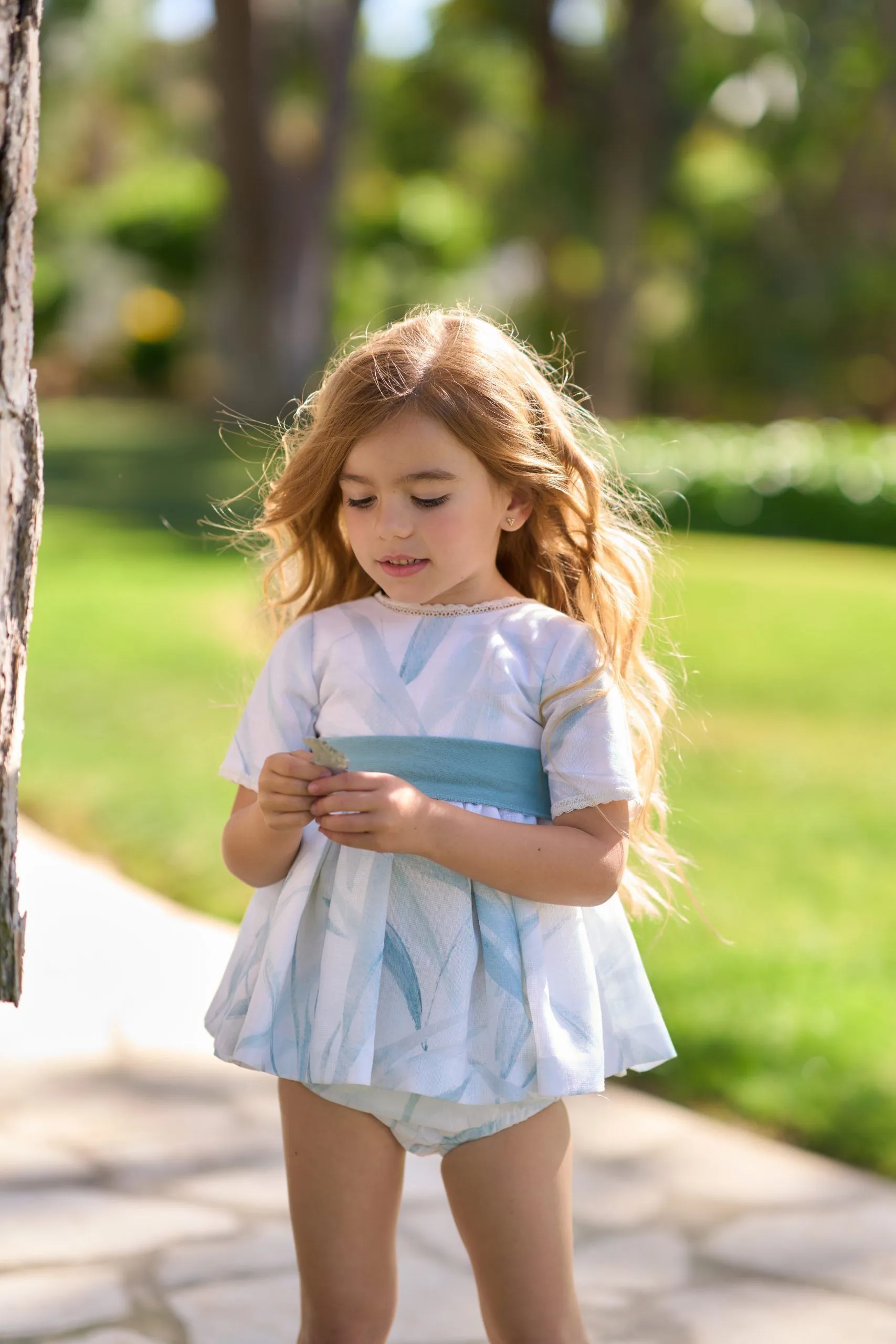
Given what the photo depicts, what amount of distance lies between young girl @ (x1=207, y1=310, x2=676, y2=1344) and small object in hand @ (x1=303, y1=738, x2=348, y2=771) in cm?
6

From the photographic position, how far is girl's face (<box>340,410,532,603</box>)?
1878 mm

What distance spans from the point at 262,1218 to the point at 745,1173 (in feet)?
3.05

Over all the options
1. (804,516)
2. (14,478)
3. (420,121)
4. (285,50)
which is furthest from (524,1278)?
(420,121)

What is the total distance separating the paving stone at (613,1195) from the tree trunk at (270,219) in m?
13.2

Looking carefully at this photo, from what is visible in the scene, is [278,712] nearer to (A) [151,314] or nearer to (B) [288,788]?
(B) [288,788]

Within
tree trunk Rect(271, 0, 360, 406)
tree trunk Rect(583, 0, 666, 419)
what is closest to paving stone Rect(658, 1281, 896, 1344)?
tree trunk Rect(271, 0, 360, 406)

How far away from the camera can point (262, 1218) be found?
2779mm

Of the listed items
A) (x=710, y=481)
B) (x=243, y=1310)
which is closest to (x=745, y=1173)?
(x=243, y=1310)

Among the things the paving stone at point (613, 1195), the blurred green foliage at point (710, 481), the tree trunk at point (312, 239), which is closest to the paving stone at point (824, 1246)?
the paving stone at point (613, 1195)

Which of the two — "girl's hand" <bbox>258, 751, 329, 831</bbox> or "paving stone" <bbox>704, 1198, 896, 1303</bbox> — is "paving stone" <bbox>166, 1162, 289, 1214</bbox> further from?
"girl's hand" <bbox>258, 751, 329, 831</bbox>

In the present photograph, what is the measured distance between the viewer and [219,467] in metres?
14.9

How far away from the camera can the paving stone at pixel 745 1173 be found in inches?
114

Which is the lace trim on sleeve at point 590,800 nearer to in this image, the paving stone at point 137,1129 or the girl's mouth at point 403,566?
the girl's mouth at point 403,566

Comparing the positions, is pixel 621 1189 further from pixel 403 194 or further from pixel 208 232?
pixel 403 194
